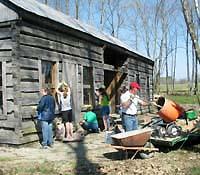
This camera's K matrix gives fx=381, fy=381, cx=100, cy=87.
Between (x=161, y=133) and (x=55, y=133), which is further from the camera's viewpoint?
(x=55, y=133)

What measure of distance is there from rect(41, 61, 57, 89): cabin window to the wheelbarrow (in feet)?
13.9

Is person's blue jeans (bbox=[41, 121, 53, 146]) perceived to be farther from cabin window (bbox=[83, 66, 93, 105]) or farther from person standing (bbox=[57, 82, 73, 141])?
cabin window (bbox=[83, 66, 93, 105])

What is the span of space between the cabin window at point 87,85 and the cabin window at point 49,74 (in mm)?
2597

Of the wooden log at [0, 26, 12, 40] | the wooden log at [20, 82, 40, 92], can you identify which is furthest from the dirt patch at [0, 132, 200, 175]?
the wooden log at [0, 26, 12, 40]

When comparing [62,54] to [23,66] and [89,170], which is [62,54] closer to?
[23,66]

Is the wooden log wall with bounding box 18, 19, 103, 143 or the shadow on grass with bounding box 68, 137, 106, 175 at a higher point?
the wooden log wall with bounding box 18, 19, 103, 143

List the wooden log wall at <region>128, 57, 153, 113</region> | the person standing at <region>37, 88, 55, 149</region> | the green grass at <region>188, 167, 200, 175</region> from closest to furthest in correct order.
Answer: the green grass at <region>188, 167, 200, 175</region> → the person standing at <region>37, 88, 55, 149</region> → the wooden log wall at <region>128, 57, 153, 113</region>

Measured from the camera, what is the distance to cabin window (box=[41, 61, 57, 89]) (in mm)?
12211

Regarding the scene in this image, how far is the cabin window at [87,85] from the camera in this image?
50.3 ft

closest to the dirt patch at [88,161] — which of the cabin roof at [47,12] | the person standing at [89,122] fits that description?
the person standing at [89,122]

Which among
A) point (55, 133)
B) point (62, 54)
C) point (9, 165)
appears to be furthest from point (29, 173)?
point (62, 54)

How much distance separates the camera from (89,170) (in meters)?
8.02

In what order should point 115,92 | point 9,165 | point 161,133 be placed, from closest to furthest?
point 9,165 < point 161,133 < point 115,92

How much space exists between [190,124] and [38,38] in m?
5.25
